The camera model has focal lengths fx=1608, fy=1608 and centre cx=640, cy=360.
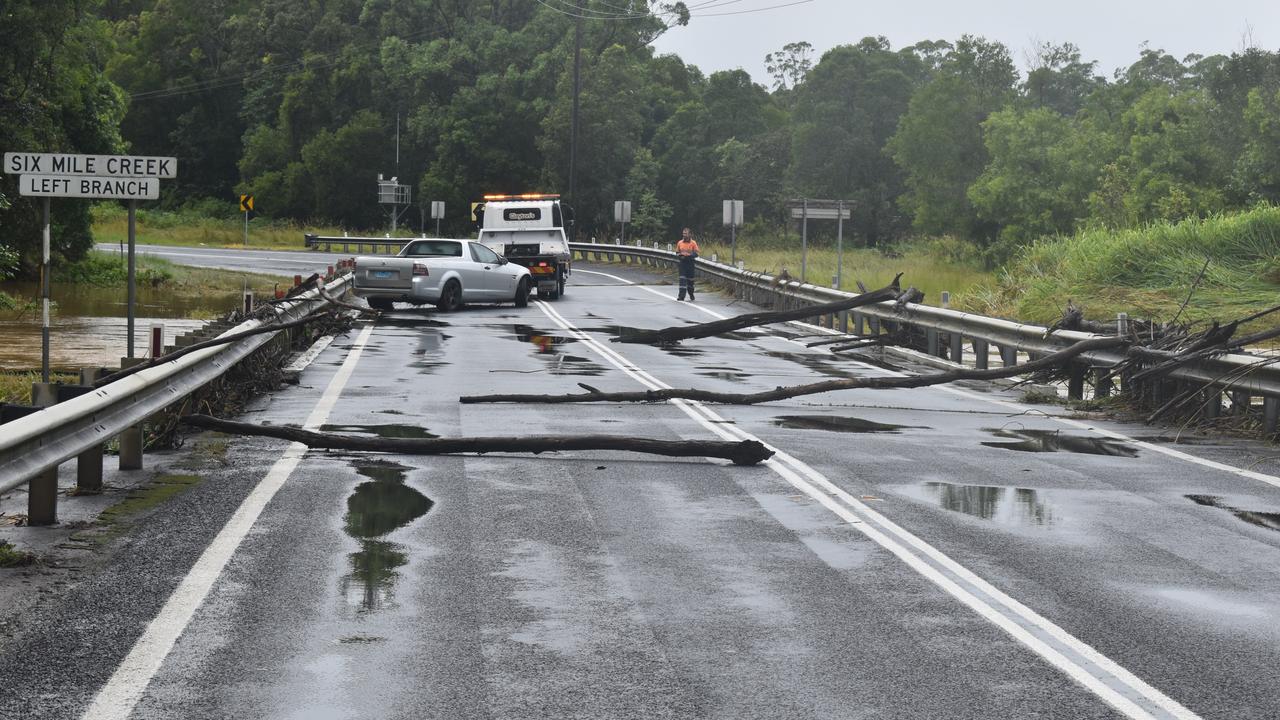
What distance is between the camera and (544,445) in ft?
39.4

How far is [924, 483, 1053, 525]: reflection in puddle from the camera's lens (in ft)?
31.9

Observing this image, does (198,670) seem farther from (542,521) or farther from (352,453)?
(352,453)

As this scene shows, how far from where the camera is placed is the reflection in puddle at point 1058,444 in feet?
43.1

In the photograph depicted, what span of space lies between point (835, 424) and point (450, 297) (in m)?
20.3

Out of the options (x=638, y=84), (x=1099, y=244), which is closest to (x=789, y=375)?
(x=1099, y=244)

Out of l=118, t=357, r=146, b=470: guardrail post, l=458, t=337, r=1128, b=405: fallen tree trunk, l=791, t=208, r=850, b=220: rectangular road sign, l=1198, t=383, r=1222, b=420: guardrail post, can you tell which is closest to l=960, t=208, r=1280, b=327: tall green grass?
l=458, t=337, r=1128, b=405: fallen tree trunk

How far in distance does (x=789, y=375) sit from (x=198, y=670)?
1478 centimetres

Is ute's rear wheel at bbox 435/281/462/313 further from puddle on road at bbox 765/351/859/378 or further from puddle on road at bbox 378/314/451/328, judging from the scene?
puddle on road at bbox 765/351/859/378

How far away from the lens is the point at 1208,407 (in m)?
15.0

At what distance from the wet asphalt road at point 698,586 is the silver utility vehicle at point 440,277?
18392 mm

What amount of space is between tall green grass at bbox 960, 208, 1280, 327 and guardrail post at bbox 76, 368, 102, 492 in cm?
1220

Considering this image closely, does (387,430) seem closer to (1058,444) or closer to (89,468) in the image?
(89,468)

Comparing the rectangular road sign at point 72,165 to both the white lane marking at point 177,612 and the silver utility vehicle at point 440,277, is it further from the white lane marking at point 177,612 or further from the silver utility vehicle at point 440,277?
the silver utility vehicle at point 440,277

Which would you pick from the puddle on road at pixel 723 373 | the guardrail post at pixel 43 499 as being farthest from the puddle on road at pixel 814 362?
Result: the guardrail post at pixel 43 499
